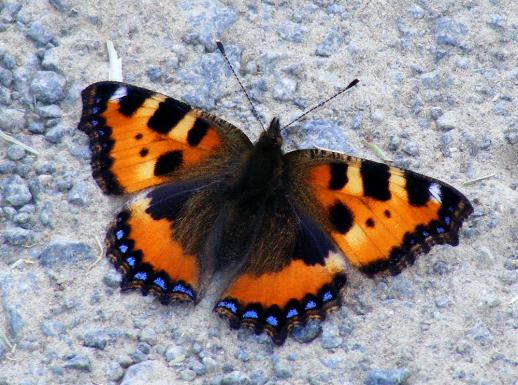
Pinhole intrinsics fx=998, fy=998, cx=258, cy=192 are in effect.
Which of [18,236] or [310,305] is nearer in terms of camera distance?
[310,305]

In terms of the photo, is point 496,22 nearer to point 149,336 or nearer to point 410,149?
point 410,149

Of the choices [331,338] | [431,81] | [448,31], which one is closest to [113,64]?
[431,81]

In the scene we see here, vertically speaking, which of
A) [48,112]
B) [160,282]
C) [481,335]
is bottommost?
[160,282]

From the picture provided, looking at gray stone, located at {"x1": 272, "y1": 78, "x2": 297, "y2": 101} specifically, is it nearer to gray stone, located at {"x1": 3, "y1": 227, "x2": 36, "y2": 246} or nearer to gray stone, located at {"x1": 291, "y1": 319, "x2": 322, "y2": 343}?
gray stone, located at {"x1": 291, "y1": 319, "x2": 322, "y2": 343}

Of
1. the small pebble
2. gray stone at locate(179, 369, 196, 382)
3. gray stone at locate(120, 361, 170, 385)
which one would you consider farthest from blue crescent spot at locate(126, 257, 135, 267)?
the small pebble

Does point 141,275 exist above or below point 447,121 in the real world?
below

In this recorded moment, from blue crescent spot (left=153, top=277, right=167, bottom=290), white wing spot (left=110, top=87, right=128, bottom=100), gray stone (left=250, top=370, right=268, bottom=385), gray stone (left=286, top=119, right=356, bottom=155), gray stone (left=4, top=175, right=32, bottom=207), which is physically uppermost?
white wing spot (left=110, top=87, right=128, bottom=100)

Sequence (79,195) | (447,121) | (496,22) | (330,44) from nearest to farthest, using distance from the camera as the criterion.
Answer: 1. (79,195)
2. (447,121)
3. (330,44)
4. (496,22)
